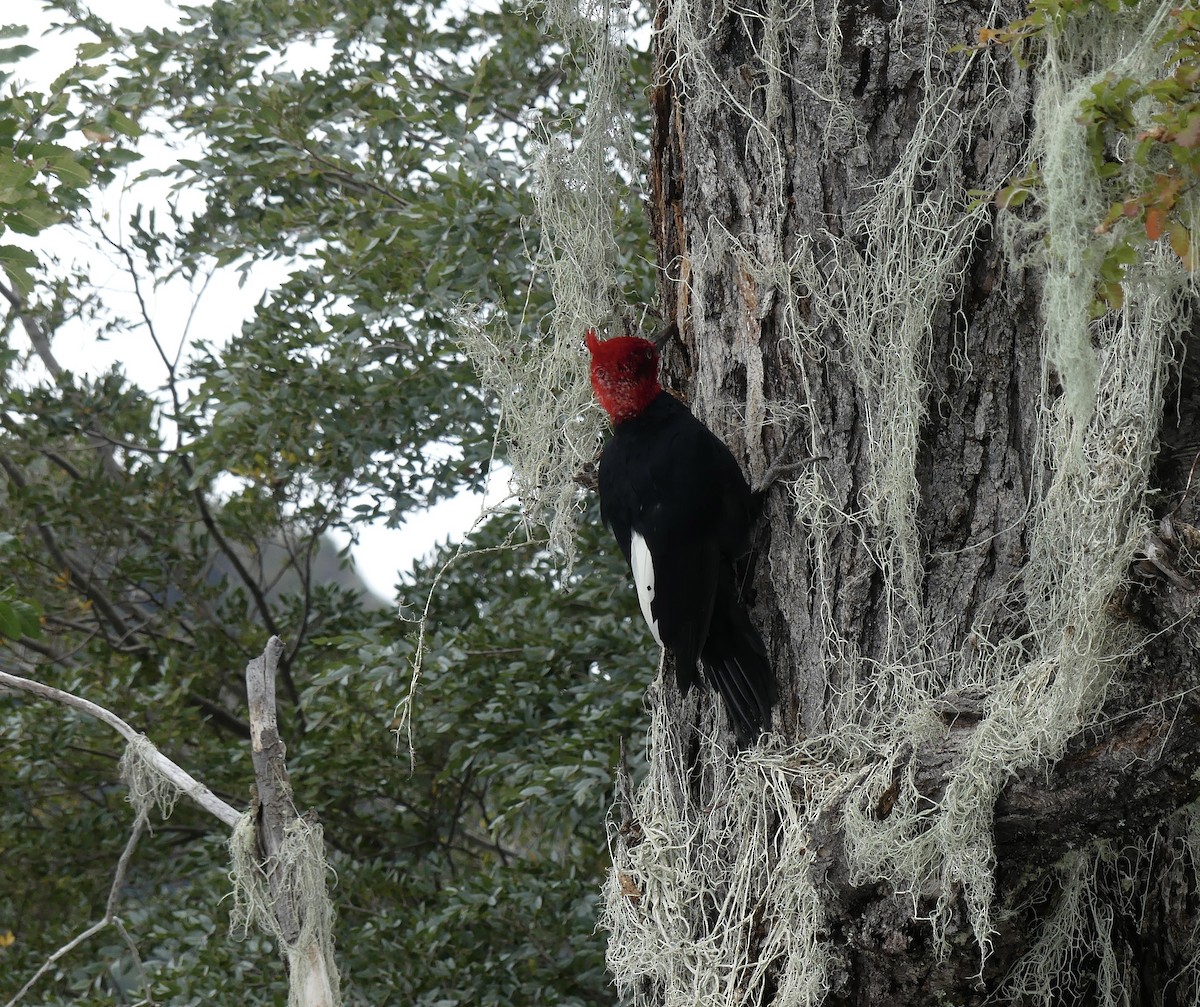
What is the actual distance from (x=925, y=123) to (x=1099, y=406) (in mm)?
520

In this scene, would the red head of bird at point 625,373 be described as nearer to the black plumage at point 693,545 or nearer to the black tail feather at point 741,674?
the black plumage at point 693,545

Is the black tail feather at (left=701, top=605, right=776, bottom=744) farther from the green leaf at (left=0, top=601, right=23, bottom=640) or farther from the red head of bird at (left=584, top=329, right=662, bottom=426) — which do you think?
the green leaf at (left=0, top=601, right=23, bottom=640)

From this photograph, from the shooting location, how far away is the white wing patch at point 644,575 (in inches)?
84.0

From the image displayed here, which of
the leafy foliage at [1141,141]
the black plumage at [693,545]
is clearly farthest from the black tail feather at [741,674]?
the leafy foliage at [1141,141]

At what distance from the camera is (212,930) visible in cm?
338

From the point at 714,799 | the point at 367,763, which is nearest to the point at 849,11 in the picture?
the point at 714,799

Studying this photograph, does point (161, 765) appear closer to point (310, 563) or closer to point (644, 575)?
point (644, 575)

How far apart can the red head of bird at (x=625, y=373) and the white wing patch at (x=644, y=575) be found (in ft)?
0.74

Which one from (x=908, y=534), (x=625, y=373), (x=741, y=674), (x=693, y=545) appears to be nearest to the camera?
(x=908, y=534)

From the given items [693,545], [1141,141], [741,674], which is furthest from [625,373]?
[1141,141]

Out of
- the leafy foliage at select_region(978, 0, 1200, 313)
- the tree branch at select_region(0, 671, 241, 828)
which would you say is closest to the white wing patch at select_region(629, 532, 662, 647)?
the tree branch at select_region(0, 671, 241, 828)

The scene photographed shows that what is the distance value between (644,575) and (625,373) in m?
0.35

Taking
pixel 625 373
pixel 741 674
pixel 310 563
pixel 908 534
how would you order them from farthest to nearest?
1. pixel 310 563
2. pixel 625 373
3. pixel 741 674
4. pixel 908 534

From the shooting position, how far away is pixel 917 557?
1.82 m
